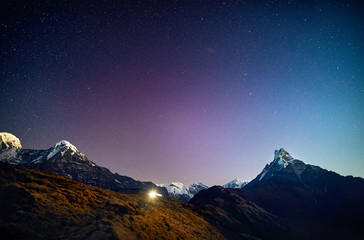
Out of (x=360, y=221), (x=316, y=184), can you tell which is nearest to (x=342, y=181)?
(x=316, y=184)

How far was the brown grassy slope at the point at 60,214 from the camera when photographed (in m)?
20.2

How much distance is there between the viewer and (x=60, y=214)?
24.0 meters

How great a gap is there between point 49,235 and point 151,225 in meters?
18.0

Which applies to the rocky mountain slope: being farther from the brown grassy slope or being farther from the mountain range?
the brown grassy slope

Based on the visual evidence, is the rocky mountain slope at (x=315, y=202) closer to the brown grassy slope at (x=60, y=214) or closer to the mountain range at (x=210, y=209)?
the mountain range at (x=210, y=209)

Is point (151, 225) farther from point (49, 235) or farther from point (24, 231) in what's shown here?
point (24, 231)

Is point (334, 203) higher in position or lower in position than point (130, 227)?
higher

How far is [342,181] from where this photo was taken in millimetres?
177750

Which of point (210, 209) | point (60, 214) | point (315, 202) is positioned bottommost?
point (210, 209)

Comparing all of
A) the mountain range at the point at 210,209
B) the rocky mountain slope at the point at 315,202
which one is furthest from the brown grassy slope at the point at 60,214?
the rocky mountain slope at the point at 315,202

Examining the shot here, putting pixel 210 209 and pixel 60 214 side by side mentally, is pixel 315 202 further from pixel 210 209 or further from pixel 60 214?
pixel 60 214

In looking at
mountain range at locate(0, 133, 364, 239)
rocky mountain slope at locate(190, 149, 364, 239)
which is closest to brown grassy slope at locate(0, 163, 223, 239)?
mountain range at locate(0, 133, 364, 239)

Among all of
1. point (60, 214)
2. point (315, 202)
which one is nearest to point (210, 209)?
point (60, 214)

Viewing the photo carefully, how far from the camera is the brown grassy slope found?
20188 millimetres
